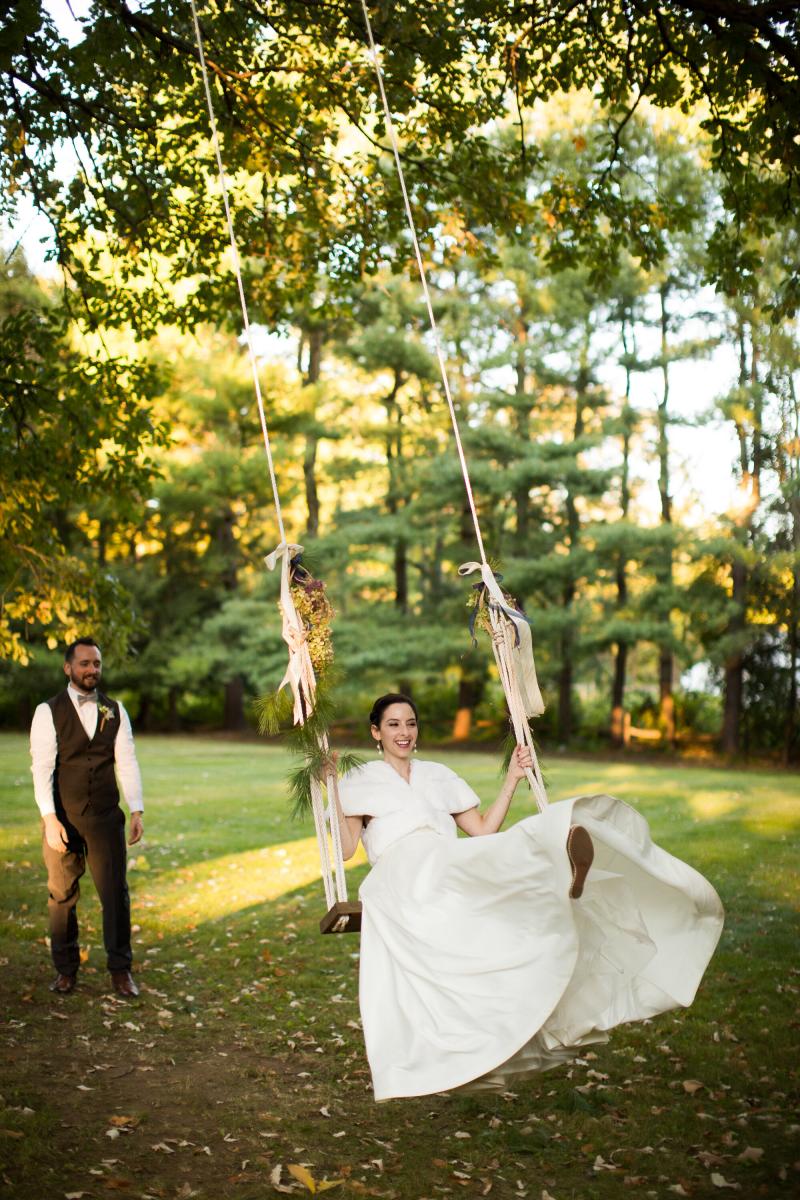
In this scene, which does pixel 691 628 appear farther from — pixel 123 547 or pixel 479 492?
pixel 123 547

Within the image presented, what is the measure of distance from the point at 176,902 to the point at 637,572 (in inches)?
510

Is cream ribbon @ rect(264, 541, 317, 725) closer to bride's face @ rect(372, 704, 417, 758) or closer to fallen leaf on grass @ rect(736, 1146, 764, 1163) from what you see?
bride's face @ rect(372, 704, 417, 758)

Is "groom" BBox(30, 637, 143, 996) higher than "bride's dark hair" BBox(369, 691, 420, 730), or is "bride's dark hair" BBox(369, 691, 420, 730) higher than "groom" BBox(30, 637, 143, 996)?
"bride's dark hair" BBox(369, 691, 420, 730)

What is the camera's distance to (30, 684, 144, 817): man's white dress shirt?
5453mm

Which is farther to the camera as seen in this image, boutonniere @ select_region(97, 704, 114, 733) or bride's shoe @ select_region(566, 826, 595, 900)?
boutonniere @ select_region(97, 704, 114, 733)

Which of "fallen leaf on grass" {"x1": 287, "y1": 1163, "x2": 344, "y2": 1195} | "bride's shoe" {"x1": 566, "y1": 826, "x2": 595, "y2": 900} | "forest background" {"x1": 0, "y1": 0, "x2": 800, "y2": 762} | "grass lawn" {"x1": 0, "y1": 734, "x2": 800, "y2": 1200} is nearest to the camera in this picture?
"bride's shoe" {"x1": 566, "y1": 826, "x2": 595, "y2": 900}

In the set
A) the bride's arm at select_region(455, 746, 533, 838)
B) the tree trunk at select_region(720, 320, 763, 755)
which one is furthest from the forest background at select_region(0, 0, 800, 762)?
the bride's arm at select_region(455, 746, 533, 838)

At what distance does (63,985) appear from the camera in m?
5.69

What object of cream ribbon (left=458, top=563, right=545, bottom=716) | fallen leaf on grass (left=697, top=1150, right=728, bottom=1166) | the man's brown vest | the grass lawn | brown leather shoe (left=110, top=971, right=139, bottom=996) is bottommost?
fallen leaf on grass (left=697, top=1150, right=728, bottom=1166)

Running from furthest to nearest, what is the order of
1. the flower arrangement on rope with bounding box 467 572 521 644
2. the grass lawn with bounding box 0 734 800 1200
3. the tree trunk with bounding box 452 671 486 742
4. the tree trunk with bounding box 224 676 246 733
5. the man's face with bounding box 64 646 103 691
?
the tree trunk with bounding box 224 676 246 733 < the tree trunk with bounding box 452 671 486 742 < the man's face with bounding box 64 646 103 691 < the flower arrangement on rope with bounding box 467 572 521 644 < the grass lawn with bounding box 0 734 800 1200

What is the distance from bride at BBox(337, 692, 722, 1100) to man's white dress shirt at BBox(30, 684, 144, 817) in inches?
83.3

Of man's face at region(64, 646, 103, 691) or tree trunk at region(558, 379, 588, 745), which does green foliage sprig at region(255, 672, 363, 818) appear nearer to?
man's face at region(64, 646, 103, 691)

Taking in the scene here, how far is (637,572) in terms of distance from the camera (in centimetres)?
1953

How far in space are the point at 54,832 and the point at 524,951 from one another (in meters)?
2.83
